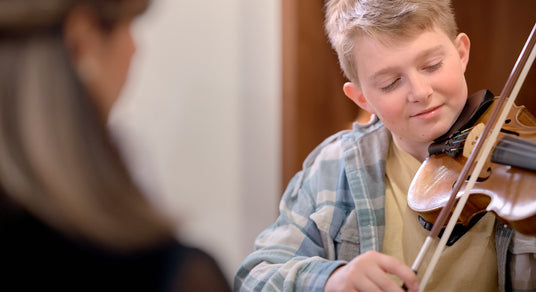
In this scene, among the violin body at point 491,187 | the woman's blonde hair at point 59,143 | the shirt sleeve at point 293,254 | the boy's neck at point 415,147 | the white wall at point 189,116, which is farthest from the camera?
the boy's neck at point 415,147

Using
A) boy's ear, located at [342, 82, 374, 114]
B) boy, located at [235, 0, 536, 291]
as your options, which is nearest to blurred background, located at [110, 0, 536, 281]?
boy, located at [235, 0, 536, 291]

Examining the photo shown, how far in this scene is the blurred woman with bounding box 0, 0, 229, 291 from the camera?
331 mm

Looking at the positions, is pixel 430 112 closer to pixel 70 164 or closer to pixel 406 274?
pixel 406 274

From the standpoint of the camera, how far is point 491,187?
728mm

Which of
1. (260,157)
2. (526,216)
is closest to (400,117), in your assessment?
(526,216)

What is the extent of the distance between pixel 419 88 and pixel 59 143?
25.7 inches

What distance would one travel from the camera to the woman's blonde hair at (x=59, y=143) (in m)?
0.33

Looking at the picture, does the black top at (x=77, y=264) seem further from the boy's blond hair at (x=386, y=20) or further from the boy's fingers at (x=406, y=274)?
the boy's blond hair at (x=386, y=20)

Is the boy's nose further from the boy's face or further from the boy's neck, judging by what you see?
the boy's neck

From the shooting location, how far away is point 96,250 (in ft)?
1.18

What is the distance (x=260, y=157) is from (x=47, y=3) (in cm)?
138

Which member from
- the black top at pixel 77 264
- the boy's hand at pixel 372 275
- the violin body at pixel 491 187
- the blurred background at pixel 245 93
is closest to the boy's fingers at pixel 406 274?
the boy's hand at pixel 372 275

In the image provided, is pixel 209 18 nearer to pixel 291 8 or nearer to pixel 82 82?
pixel 82 82

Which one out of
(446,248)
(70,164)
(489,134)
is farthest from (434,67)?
(70,164)
